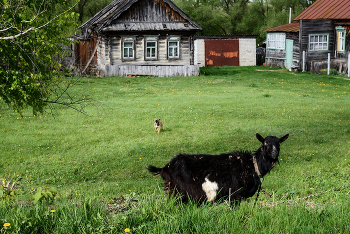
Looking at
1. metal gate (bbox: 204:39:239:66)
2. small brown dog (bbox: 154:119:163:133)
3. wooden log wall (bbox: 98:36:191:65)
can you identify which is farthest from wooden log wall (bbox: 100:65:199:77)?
small brown dog (bbox: 154:119:163:133)

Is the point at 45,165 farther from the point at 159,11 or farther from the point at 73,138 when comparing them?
the point at 159,11

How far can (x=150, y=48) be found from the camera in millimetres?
31625

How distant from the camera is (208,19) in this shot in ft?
197

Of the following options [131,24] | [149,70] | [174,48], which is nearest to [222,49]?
[174,48]

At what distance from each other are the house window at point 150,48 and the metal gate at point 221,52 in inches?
465

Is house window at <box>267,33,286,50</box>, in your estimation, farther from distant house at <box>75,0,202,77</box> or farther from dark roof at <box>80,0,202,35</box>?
dark roof at <box>80,0,202,35</box>

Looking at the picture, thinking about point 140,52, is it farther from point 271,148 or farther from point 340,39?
point 271,148

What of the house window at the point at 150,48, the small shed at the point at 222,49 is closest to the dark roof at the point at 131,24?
the house window at the point at 150,48

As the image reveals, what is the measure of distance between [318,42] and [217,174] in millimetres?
30989

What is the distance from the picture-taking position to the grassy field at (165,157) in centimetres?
485

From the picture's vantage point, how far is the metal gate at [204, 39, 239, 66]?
42.3 metres

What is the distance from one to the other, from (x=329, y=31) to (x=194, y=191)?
31296mm

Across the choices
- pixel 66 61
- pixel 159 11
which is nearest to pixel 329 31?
pixel 159 11

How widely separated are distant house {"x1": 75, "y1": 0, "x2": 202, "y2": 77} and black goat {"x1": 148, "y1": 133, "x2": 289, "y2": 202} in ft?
83.5
